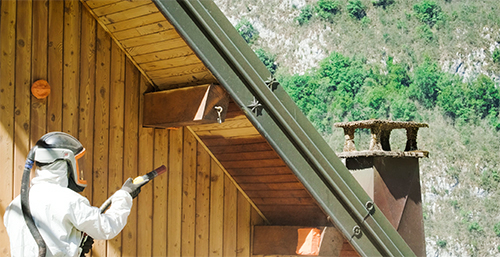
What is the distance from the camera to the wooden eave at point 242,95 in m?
2.44

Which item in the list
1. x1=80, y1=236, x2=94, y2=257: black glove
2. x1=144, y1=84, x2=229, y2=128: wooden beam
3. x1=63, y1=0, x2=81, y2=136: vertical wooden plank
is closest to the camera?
x1=80, y1=236, x2=94, y2=257: black glove

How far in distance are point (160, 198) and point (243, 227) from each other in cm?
71

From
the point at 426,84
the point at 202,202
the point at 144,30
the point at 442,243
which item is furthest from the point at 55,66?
the point at 426,84

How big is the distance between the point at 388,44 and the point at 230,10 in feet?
20.9

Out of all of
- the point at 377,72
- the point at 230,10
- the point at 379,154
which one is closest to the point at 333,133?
the point at 377,72

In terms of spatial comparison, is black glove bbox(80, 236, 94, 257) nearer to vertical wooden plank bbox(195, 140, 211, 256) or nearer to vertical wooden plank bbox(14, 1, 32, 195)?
vertical wooden plank bbox(14, 1, 32, 195)

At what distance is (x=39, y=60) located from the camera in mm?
2814

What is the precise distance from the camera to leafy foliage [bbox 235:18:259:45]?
2062 cm

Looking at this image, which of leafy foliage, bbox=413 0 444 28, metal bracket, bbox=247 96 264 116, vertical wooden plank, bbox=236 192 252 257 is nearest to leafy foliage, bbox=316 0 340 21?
leafy foliage, bbox=413 0 444 28

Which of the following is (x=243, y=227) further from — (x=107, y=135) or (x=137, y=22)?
(x=137, y=22)

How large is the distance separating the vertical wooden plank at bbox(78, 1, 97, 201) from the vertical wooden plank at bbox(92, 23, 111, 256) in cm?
2

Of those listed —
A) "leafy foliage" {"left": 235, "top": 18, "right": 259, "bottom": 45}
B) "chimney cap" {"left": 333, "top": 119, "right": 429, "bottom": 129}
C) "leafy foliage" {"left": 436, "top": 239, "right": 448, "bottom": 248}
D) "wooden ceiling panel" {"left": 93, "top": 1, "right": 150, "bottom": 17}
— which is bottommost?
"chimney cap" {"left": 333, "top": 119, "right": 429, "bottom": 129}

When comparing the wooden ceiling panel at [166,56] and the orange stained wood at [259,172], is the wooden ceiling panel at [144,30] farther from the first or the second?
the orange stained wood at [259,172]

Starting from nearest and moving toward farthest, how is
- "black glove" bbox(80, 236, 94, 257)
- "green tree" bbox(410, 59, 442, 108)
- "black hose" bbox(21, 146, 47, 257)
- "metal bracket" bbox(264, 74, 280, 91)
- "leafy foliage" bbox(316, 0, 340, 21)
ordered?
"black hose" bbox(21, 146, 47, 257), "black glove" bbox(80, 236, 94, 257), "metal bracket" bbox(264, 74, 280, 91), "green tree" bbox(410, 59, 442, 108), "leafy foliage" bbox(316, 0, 340, 21)
